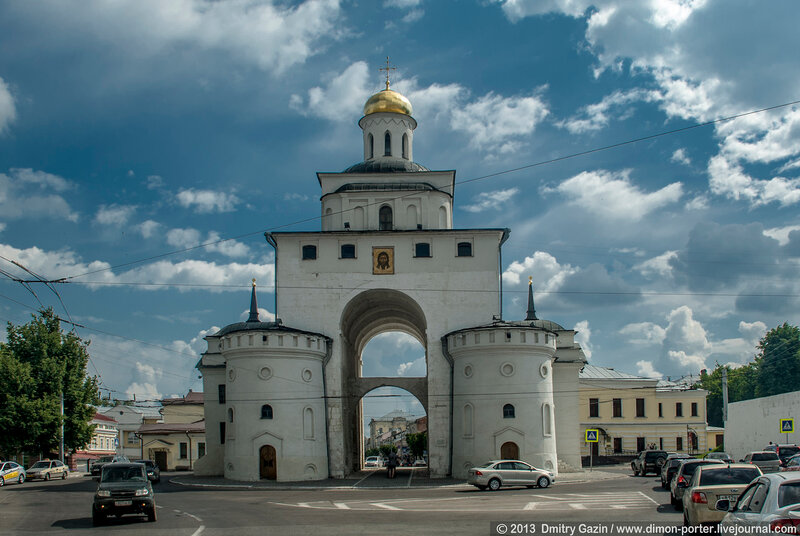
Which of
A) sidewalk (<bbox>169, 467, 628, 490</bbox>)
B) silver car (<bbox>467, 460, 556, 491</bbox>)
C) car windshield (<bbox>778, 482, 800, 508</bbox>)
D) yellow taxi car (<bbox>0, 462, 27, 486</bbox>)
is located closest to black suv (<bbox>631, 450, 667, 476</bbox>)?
sidewalk (<bbox>169, 467, 628, 490</bbox>)

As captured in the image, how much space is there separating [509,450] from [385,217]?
49.9 feet

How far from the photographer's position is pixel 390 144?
47.4 meters

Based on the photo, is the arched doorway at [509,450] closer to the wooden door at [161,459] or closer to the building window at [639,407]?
the building window at [639,407]

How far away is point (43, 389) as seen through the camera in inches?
1879

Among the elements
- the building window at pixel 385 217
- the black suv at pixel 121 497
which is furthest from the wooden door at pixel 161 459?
the black suv at pixel 121 497

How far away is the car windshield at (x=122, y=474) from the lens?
746 inches

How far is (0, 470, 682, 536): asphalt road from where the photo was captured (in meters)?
16.2

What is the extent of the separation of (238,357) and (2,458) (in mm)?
21405

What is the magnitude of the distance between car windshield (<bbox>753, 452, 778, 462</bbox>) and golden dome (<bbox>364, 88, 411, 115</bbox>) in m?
28.4

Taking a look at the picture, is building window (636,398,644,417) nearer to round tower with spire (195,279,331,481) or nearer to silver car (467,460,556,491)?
round tower with spire (195,279,331,481)

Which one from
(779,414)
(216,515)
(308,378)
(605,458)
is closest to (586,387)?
(605,458)

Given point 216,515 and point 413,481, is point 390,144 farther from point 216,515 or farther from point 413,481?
point 216,515

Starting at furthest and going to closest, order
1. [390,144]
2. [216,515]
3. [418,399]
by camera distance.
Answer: [390,144], [418,399], [216,515]

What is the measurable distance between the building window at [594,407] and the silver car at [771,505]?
51.1 m
